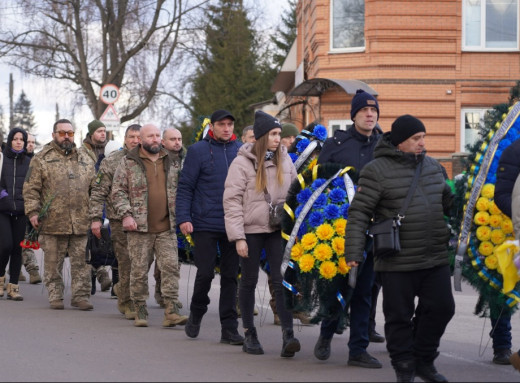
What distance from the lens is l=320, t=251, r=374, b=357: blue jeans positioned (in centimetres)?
871

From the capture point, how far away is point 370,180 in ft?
25.7

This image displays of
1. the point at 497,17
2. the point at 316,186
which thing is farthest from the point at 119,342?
the point at 497,17

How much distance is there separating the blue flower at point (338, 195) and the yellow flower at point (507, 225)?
1250 millimetres

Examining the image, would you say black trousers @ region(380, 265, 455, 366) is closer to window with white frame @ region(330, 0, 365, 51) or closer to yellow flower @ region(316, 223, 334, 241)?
yellow flower @ region(316, 223, 334, 241)

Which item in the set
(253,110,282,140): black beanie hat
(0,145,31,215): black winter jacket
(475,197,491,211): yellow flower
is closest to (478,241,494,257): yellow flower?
(475,197,491,211): yellow flower

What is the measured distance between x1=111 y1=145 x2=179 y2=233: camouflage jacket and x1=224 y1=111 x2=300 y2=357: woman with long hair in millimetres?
2091

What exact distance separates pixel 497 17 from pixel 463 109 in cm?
244

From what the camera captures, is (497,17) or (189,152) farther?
(497,17)

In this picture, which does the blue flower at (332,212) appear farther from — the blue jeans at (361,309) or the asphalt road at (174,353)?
the asphalt road at (174,353)

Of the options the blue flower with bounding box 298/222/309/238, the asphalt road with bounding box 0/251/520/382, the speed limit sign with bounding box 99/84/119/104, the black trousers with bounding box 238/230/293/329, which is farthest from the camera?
the speed limit sign with bounding box 99/84/119/104

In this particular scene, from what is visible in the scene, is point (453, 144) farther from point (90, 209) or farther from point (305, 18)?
point (90, 209)

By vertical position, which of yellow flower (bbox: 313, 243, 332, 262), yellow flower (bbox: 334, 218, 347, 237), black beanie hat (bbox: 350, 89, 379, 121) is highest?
black beanie hat (bbox: 350, 89, 379, 121)

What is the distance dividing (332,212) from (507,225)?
134 centimetres

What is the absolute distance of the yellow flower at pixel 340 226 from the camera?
859cm
